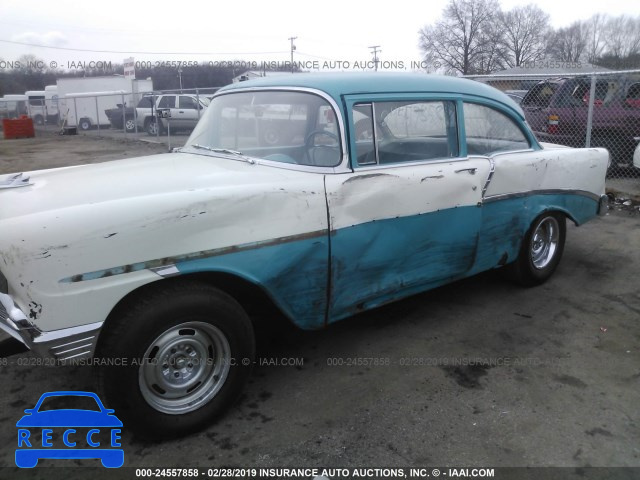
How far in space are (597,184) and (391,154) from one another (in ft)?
8.15

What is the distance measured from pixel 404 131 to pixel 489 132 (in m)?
0.78

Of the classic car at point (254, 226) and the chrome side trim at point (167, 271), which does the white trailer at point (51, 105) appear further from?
the chrome side trim at point (167, 271)

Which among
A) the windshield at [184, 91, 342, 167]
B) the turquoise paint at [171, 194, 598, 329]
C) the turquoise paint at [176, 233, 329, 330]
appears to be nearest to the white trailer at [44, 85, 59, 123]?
the windshield at [184, 91, 342, 167]

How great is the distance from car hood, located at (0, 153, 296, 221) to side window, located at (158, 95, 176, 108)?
687 inches

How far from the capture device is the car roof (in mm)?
3207

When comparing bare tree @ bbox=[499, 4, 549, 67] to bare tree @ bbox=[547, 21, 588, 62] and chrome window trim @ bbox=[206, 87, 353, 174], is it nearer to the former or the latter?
bare tree @ bbox=[547, 21, 588, 62]

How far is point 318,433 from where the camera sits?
2.64m

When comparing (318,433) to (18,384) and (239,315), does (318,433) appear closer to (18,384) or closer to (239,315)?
(239,315)

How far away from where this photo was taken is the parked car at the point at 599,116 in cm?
870

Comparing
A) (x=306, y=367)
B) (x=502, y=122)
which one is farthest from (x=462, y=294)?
(x=306, y=367)

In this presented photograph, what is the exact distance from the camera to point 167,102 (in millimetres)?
20016

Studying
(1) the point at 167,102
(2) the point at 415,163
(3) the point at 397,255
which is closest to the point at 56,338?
(3) the point at 397,255

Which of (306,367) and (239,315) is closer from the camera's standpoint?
(239,315)

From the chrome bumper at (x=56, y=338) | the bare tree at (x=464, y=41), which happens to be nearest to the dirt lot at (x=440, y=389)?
the chrome bumper at (x=56, y=338)
